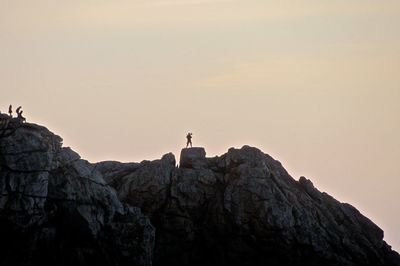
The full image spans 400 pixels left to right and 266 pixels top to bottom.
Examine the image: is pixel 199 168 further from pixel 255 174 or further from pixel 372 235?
pixel 372 235

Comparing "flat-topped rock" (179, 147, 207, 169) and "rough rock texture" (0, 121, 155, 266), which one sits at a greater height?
"flat-topped rock" (179, 147, 207, 169)

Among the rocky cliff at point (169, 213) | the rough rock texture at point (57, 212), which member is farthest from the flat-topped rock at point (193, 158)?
the rough rock texture at point (57, 212)

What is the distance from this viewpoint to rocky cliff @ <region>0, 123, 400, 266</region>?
106 metres

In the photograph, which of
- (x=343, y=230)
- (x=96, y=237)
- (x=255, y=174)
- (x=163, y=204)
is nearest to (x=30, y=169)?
(x=96, y=237)

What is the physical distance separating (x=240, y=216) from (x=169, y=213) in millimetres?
10967

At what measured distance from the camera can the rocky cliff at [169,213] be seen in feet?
348

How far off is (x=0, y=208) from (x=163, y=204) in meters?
30.4

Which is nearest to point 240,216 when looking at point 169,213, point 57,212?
point 169,213

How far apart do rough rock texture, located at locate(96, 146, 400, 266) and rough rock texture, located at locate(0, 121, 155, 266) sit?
9.75 metres

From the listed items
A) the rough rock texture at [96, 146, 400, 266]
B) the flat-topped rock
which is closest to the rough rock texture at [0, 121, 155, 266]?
the rough rock texture at [96, 146, 400, 266]

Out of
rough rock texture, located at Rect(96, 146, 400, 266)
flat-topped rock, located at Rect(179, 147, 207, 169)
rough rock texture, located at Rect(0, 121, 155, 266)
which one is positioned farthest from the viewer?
flat-topped rock, located at Rect(179, 147, 207, 169)

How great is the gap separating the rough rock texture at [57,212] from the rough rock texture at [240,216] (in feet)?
32.0

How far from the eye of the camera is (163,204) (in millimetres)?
126812

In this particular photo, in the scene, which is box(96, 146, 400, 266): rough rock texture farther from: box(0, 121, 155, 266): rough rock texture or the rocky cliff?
box(0, 121, 155, 266): rough rock texture
